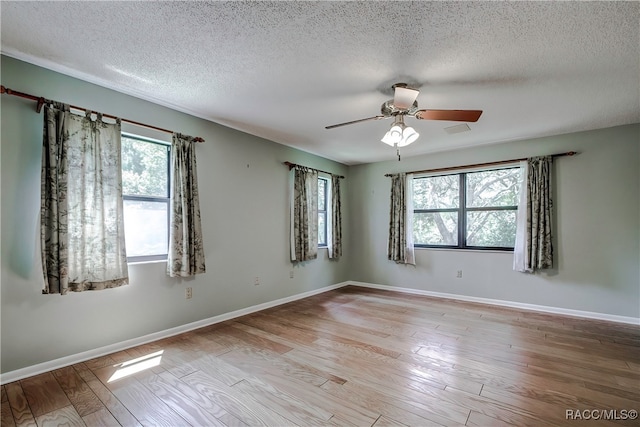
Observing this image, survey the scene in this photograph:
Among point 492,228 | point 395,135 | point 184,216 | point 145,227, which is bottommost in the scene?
point 492,228

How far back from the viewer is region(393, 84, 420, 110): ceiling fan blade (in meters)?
2.33

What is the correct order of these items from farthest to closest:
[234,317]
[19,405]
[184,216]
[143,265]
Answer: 1. [234,317]
2. [184,216]
3. [143,265]
4. [19,405]

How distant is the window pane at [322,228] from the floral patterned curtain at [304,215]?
42 centimetres

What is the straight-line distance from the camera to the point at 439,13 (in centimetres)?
178

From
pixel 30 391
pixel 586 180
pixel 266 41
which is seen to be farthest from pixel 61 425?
pixel 586 180

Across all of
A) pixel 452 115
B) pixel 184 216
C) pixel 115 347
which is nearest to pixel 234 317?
pixel 115 347

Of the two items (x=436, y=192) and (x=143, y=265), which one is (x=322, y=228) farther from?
(x=143, y=265)

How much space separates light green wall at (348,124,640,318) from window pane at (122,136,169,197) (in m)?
4.25

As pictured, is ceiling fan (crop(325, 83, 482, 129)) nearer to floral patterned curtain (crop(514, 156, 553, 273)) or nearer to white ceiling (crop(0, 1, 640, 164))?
white ceiling (crop(0, 1, 640, 164))

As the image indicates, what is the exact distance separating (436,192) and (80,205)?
4.90 meters

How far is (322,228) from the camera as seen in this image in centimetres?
561

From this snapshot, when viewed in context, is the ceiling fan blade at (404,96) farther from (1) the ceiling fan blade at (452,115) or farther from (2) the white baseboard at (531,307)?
(2) the white baseboard at (531,307)

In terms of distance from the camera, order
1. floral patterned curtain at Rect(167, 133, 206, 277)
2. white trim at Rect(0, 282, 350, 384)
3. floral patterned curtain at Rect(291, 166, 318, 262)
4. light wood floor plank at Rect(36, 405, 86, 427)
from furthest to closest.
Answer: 1. floral patterned curtain at Rect(291, 166, 318, 262)
2. floral patterned curtain at Rect(167, 133, 206, 277)
3. white trim at Rect(0, 282, 350, 384)
4. light wood floor plank at Rect(36, 405, 86, 427)

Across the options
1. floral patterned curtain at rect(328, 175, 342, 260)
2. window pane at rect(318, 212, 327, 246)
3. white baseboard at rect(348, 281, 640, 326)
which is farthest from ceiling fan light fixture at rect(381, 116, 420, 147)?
white baseboard at rect(348, 281, 640, 326)
